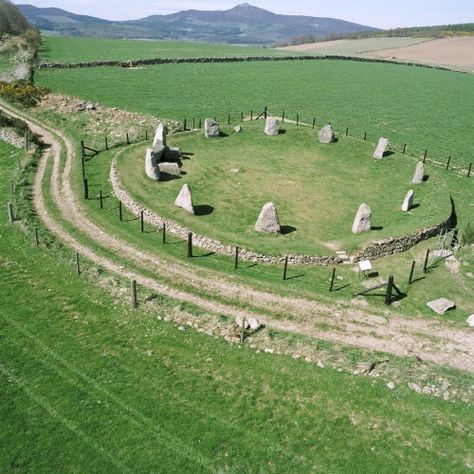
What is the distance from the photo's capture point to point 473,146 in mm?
54469

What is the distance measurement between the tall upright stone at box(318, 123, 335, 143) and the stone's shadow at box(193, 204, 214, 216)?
20585mm

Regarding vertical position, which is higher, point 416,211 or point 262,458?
point 416,211

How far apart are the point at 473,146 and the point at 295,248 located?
37.1 m

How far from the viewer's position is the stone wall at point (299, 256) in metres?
27.6

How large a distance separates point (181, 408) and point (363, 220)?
18.2 meters

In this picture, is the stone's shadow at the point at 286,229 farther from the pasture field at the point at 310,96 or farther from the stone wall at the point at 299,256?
the pasture field at the point at 310,96

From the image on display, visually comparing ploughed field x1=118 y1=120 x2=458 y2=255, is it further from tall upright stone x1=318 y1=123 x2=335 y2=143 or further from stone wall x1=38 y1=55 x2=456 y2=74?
stone wall x1=38 y1=55 x2=456 y2=74

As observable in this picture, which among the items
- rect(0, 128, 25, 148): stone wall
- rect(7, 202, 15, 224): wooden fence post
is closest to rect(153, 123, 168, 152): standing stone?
rect(7, 202, 15, 224): wooden fence post

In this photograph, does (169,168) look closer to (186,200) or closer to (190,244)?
(186,200)

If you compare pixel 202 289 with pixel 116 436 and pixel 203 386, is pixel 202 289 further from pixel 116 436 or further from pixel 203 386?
pixel 116 436

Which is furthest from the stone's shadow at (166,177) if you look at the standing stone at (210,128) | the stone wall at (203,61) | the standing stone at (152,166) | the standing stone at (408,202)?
the stone wall at (203,61)

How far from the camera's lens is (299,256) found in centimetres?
2756

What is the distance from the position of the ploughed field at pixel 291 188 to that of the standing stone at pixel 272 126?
25.9 inches

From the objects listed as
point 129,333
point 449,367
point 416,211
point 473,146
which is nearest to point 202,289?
point 129,333
